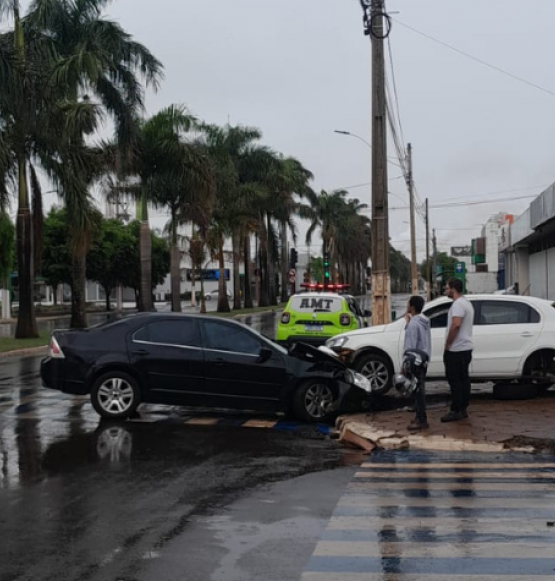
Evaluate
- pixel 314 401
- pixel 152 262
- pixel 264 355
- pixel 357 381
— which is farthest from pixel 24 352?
pixel 152 262

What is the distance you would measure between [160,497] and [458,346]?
467 cm

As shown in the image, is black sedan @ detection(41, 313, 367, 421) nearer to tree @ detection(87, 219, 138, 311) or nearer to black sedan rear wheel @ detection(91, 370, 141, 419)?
black sedan rear wheel @ detection(91, 370, 141, 419)

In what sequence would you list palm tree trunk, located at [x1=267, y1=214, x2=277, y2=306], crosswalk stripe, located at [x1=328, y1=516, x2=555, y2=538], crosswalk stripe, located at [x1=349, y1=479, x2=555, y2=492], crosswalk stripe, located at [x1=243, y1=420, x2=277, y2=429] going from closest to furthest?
crosswalk stripe, located at [x1=328, y1=516, x2=555, y2=538]
crosswalk stripe, located at [x1=349, y1=479, x2=555, y2=492]
crosswalk stripe, located at [x1=243, y1=420, x2=277, y2=429]
palm tree trunk, located at [x1=267, y1=214, x2=277, y2=306]

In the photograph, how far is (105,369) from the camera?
37.2ft

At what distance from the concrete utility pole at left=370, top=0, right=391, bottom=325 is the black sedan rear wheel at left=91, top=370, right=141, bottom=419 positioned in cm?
861

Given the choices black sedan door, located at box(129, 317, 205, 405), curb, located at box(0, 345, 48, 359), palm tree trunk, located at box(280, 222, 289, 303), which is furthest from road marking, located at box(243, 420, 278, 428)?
palm tree trunk, located at box(280, 222, 289, 303)

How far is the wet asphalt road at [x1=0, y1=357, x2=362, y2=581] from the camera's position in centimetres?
538

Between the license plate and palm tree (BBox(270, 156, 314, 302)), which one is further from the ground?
palm tree (BBox(270, 156, 314, 302))

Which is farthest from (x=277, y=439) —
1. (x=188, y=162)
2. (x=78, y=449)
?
(x=188, y=162)

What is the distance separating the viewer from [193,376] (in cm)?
1129

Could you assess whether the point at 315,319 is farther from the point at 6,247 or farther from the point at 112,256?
the point at 112,256

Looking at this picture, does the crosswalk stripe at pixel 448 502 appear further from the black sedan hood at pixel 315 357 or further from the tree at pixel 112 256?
the tree at pixel 112 256

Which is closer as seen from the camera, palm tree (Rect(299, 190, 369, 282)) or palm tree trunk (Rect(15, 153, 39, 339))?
palm tree trunk (Rect(15, 153, 39, 339))

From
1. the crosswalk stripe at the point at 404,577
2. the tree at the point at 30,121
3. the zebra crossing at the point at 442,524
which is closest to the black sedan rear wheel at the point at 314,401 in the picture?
the zebra crossing at the point at 442,524
